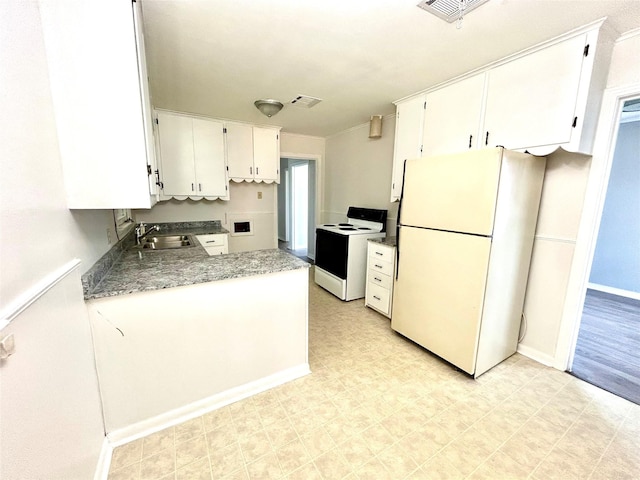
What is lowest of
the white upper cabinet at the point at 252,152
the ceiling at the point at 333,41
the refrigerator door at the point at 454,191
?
the refrigerator door at the point at 454,191

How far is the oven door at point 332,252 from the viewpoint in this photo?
3383mm

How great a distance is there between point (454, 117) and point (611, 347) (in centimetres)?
257

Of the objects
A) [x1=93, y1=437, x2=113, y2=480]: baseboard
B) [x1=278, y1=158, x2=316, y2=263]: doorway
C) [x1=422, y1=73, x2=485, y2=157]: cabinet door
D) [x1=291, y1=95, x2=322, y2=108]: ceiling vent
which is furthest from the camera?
[x1=278, y1=158, x2=316, y2=263]: doorway

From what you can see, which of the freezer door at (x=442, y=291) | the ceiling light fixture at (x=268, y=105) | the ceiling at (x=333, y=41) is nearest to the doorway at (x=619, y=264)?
the freezer door at (x=442, y=291)

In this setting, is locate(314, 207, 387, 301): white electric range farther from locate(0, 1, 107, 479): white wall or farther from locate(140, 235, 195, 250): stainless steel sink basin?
locate(0, 1, 107, 479): white wall

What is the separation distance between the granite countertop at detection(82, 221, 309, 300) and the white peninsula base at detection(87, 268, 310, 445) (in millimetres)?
52

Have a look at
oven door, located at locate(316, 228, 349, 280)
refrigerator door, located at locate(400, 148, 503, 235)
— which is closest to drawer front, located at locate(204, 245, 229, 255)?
oven door, located at locate(316, 228, 349, 280)

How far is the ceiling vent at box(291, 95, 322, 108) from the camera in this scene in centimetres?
282

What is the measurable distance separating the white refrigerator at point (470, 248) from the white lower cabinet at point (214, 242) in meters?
2.36

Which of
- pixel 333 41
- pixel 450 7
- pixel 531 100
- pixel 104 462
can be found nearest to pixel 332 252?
pixel 333 41

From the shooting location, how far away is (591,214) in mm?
1929

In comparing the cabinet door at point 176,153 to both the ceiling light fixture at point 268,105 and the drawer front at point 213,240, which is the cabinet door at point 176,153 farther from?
the ceiling light fixture at point 268,105

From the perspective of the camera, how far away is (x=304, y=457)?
1.41m

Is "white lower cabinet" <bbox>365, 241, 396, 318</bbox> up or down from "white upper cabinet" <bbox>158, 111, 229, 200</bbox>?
down
